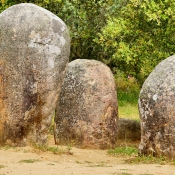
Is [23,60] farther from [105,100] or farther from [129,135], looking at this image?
[129,135]

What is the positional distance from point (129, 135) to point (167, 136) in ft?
17.3

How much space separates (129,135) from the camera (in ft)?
53.7

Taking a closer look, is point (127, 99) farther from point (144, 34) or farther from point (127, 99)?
point (144, 34)

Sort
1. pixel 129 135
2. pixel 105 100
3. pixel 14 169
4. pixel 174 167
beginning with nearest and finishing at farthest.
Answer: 1. pixel 14 169
2. pixel 174 167
3. pixel 105 100
4. pixel 129 135

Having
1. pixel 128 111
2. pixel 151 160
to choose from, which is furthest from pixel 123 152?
pixel 128 111

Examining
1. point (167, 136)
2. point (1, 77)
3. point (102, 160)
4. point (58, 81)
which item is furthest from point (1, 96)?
point (167, 136)

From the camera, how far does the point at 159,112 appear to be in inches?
440

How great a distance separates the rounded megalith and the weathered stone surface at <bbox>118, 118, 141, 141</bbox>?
4.77 meters

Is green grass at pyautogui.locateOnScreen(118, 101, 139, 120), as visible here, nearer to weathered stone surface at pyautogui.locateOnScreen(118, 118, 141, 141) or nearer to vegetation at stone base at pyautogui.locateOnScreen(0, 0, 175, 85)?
vegetation at stone base at pyautogui.locateOnScreen(0, 0, 175, 85)

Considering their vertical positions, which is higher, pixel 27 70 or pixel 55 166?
pixel 27 70

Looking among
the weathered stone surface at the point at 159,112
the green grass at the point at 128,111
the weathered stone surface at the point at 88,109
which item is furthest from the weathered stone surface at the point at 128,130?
the weathered stone surface at the point at 159,112

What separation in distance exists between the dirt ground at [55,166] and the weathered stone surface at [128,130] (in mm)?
4272

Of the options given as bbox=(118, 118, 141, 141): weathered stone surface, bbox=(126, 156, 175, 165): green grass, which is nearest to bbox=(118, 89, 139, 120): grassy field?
bbox=(118, 118, 141, 141): weathered stone surface

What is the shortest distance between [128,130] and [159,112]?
5.29 m
